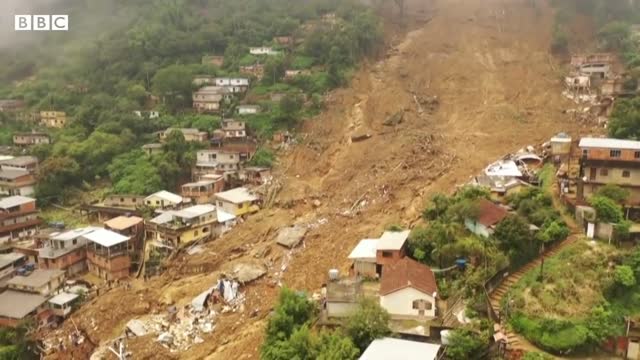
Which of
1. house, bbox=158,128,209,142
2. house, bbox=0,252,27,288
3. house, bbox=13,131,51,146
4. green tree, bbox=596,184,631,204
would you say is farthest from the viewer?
house, bbox=13,131,51,146

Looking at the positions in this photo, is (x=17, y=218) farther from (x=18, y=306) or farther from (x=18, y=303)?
(x=18, y=306)

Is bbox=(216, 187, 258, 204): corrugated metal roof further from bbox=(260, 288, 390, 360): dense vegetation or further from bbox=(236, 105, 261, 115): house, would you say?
bbox=(260, 288, 390, 360): dense vegetation

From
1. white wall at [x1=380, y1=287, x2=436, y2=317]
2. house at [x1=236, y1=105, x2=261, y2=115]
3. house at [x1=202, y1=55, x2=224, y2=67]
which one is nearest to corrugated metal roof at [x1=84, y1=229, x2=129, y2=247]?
white wall at [x1=380, y1=287, x2=436, y2=317]

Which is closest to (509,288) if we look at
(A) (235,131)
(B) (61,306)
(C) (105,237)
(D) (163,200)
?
(B) (61,306)

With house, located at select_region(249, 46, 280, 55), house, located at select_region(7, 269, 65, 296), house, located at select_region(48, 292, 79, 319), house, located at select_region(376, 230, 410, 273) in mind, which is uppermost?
house, located at select_region(249, 46, 280, 55)

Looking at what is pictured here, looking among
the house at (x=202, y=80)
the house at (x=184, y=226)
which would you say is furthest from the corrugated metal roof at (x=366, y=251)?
the house at (x=202, y=80)

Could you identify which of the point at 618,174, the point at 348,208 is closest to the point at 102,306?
the point at 348,208

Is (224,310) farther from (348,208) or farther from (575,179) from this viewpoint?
(575,179)
